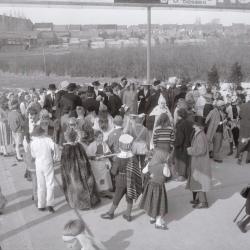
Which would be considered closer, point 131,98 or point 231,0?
point 131,98

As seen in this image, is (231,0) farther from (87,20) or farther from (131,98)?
(131,98)

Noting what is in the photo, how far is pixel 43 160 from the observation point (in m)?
7.08

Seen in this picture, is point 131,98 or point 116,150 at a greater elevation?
point 131,98

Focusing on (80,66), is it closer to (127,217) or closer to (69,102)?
(69,102)

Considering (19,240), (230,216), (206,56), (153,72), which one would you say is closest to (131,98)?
(230,216)

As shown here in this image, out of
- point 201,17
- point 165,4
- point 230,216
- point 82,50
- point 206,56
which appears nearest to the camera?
point 230,216

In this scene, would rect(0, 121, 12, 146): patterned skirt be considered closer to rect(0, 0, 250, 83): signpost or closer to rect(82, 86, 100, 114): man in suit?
rect(82, 86, 100, 114): man in suit

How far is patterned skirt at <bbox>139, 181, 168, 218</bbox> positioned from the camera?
661 cm

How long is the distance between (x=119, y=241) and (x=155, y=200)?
32.3 inches

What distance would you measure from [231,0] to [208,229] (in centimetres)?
1104

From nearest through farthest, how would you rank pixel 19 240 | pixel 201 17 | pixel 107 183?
pixel 19 240 → pixel 107 183 → pixel 201 17

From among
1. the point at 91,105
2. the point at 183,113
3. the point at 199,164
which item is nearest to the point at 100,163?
the point at 199,164

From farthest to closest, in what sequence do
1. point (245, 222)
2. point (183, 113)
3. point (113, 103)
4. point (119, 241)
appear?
point (113, 103), point (183, 113), point (245, 222), point (119, 241)

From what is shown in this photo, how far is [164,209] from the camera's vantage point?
6637mm
